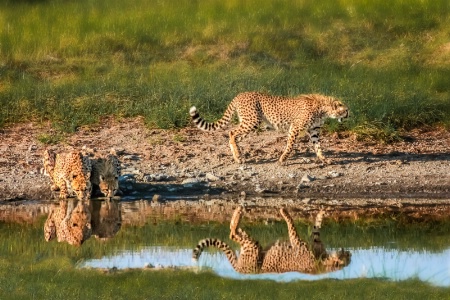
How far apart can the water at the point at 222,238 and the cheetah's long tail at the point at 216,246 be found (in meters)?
0.07

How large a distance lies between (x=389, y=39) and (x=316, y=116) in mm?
6296

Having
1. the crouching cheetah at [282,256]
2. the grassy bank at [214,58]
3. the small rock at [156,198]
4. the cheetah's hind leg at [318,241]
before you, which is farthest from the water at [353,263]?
the grassy bank at [214,58]

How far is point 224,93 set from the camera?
60.1 feet

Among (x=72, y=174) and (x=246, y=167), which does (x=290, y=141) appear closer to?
(x=246, y=167)

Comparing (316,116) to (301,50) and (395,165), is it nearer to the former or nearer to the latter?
(395,165)

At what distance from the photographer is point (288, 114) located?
16078 mm

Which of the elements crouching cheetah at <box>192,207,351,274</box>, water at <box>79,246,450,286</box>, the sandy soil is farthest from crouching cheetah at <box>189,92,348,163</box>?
water at <box>79,246,450,286</box>

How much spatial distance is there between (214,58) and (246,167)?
208 inches

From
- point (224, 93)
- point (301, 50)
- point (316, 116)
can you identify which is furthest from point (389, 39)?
point (316, 116)

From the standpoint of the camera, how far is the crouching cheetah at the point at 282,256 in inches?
451

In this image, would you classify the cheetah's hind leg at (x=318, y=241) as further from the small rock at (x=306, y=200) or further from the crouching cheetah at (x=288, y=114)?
the crouching cheetah at (x=288, y=114)

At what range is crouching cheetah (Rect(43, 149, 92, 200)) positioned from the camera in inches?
572

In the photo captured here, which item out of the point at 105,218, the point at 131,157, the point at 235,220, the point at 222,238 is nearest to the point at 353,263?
the point at 222,238

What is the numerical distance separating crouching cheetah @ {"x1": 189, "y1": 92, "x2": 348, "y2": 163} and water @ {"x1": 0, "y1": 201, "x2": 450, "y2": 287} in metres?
2.04
